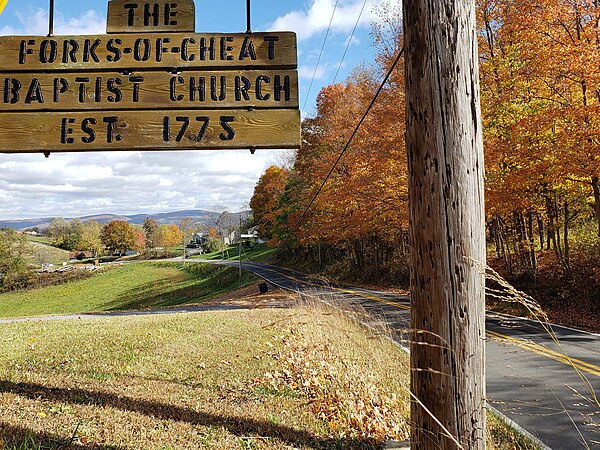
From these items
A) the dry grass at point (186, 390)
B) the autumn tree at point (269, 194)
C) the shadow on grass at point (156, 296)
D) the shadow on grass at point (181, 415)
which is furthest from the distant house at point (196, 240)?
the shadow on grass at point (181, 415)

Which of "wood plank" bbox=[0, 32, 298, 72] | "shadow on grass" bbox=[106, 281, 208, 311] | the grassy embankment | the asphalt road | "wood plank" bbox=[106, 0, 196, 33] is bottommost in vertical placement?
"shadow on grass" bbox=[106, 281, 208, 311]

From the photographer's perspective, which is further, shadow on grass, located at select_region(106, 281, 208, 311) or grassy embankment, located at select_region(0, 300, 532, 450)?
shadow on grass, located at select_region(106, 281, 208, 311)

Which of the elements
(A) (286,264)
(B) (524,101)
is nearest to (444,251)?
(B) (524,101)

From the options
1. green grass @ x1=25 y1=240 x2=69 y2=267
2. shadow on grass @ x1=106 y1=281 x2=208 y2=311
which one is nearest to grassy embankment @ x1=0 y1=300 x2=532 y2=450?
shadow on grass @ x1=106 y1=281 x2=208 y2=311

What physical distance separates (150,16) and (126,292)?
4410 centimetres

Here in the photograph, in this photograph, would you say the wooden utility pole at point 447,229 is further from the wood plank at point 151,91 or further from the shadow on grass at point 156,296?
the shadow on grass at point 156,296

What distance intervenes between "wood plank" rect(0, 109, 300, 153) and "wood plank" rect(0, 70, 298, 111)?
7 centimetres

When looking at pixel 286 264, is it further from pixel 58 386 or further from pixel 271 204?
pixel 58 386

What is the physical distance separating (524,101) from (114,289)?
4326 cm

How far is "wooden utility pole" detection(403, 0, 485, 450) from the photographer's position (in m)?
2.39

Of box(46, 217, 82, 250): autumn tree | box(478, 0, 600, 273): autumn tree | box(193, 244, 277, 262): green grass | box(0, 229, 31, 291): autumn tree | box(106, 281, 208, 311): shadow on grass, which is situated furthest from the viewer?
box(46, 217, 82, 250): autumn tree

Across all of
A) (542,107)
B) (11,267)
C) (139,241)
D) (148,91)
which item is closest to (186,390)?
(148,91)

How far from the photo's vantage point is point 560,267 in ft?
51.5

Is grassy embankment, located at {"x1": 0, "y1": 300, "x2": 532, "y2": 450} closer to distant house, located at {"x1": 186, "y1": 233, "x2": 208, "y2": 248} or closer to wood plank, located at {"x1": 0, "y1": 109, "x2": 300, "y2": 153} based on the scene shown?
wood plank, located at {"x1": 0, "y1": 109, "x2": 300, "y2": 153}
